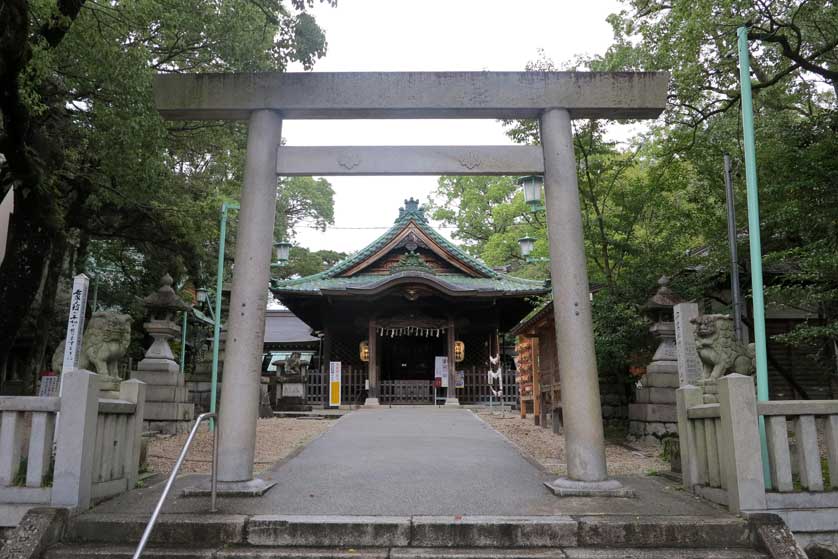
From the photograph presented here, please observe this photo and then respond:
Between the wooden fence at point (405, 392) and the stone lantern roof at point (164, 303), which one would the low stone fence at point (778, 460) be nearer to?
the stone lantern roof at point (164, 303)

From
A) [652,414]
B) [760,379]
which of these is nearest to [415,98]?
[760,379]

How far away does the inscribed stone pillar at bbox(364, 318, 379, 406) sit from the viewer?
19.4m

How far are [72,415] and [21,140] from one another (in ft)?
18.5

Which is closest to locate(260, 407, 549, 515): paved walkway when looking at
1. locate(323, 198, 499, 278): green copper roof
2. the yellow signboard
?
the yellow signboard

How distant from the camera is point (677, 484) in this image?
612 centimetres

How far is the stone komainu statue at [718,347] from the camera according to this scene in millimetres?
6210

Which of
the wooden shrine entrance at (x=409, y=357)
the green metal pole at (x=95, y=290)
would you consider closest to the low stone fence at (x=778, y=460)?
the wooden shrine entrance at (x=409, y=357)

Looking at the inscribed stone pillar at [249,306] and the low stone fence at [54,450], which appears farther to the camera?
the inscribed stone pillar at [249,306]

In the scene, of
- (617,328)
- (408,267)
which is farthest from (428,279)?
(617,328)

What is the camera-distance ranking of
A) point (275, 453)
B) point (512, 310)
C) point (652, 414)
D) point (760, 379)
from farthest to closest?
point (512, 310)
point (652, 414)
point (275, 453)
point (760, 379)

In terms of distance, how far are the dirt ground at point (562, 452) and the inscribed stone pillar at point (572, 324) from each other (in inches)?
52.3

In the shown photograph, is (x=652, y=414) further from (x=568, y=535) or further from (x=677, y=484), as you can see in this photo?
(x=568, y=535)

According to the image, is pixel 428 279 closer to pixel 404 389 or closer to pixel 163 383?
pixel 404 389

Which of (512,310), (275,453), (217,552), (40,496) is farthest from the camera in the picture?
(512,310)
